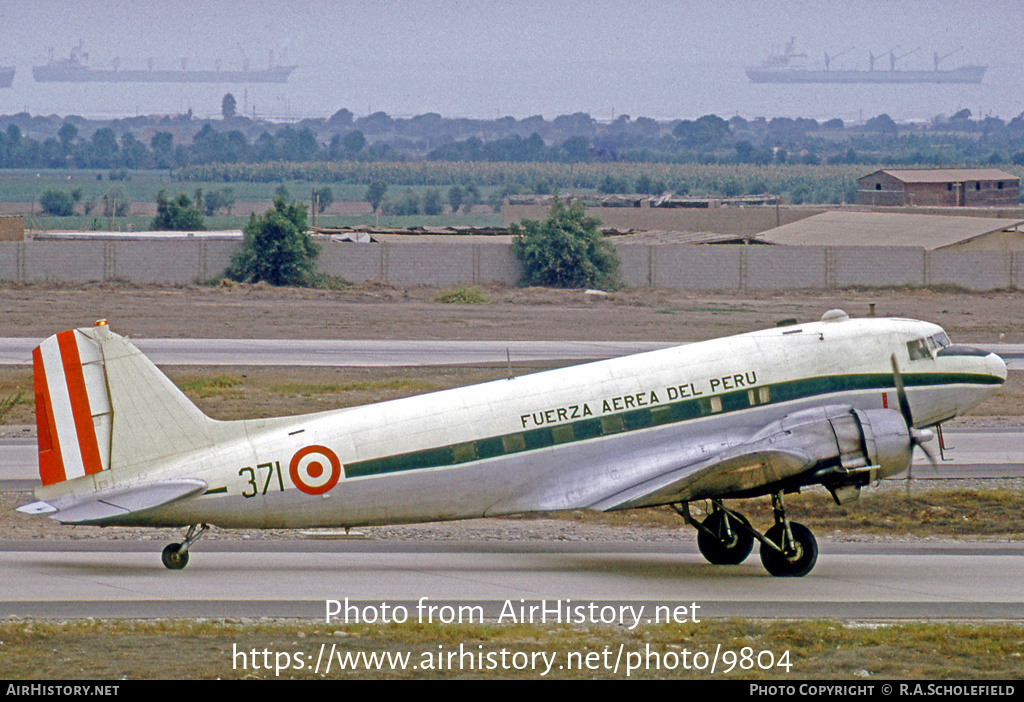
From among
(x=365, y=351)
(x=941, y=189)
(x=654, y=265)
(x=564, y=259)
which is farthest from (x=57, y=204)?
(x=365, y=351)

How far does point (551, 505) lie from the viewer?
22.2 metres

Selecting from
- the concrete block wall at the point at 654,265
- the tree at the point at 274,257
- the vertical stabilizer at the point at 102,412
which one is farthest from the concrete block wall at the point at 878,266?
the vertical stabilizer at the point at 102,412

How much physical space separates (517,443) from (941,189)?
427ft

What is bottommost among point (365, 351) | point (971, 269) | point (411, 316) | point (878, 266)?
point (365, 351)

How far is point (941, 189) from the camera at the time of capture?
461 feet

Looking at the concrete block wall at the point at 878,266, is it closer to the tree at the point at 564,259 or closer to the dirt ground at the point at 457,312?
the dirt ground at the point at 457,312

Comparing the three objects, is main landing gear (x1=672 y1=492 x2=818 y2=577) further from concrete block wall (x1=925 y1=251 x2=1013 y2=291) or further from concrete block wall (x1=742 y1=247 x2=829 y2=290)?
concrete block wall (x1=925 y1=251 x2=1013 y2=291)

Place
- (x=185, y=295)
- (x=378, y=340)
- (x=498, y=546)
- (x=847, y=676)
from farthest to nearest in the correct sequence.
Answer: (x=185, y=295) → (x=378, y=340) → (x=498, y=546) → (x=847, y=676)

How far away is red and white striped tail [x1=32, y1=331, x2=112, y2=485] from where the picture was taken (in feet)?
68.8

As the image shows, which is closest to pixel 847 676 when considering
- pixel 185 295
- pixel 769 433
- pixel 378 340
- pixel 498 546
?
pixel 769 433

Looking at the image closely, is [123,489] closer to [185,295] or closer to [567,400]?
[567,400]

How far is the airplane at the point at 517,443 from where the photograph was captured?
69.3ft

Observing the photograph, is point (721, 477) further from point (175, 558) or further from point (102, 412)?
point (102, 412)

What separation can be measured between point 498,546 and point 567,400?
4.27 metres
